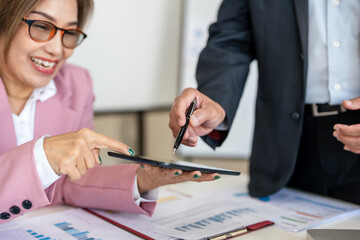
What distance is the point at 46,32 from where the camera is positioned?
4.24 feet

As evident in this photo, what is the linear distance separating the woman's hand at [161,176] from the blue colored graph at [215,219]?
0.12m

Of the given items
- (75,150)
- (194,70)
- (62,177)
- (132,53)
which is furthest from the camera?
(194,70)

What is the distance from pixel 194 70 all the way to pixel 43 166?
5.84 feet

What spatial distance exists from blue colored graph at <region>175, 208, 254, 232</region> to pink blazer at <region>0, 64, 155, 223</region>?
15cm

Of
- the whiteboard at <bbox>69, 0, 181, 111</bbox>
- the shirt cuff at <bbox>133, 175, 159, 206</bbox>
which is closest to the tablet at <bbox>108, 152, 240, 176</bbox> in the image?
the shirt cuff at <bbox>133, 175, 159, 206</bbox>

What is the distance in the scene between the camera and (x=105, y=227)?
1.08 m

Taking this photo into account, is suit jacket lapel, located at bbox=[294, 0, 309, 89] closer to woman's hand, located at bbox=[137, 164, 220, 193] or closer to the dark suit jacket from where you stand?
the dark suit jacket

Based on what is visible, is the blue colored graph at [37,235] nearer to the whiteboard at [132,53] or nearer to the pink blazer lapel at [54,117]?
the pink blazer lapel at [54,117]

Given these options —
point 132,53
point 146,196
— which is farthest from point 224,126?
point 132,53

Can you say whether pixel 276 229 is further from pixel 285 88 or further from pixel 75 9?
pixel 75 9

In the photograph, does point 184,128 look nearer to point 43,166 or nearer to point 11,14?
point 43,166

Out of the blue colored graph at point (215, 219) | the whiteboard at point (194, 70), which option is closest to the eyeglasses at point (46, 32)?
the blue colored graph at point (215, 219)

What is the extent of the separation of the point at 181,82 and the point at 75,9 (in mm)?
1332

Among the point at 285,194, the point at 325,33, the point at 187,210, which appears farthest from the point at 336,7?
the point at 187,210
